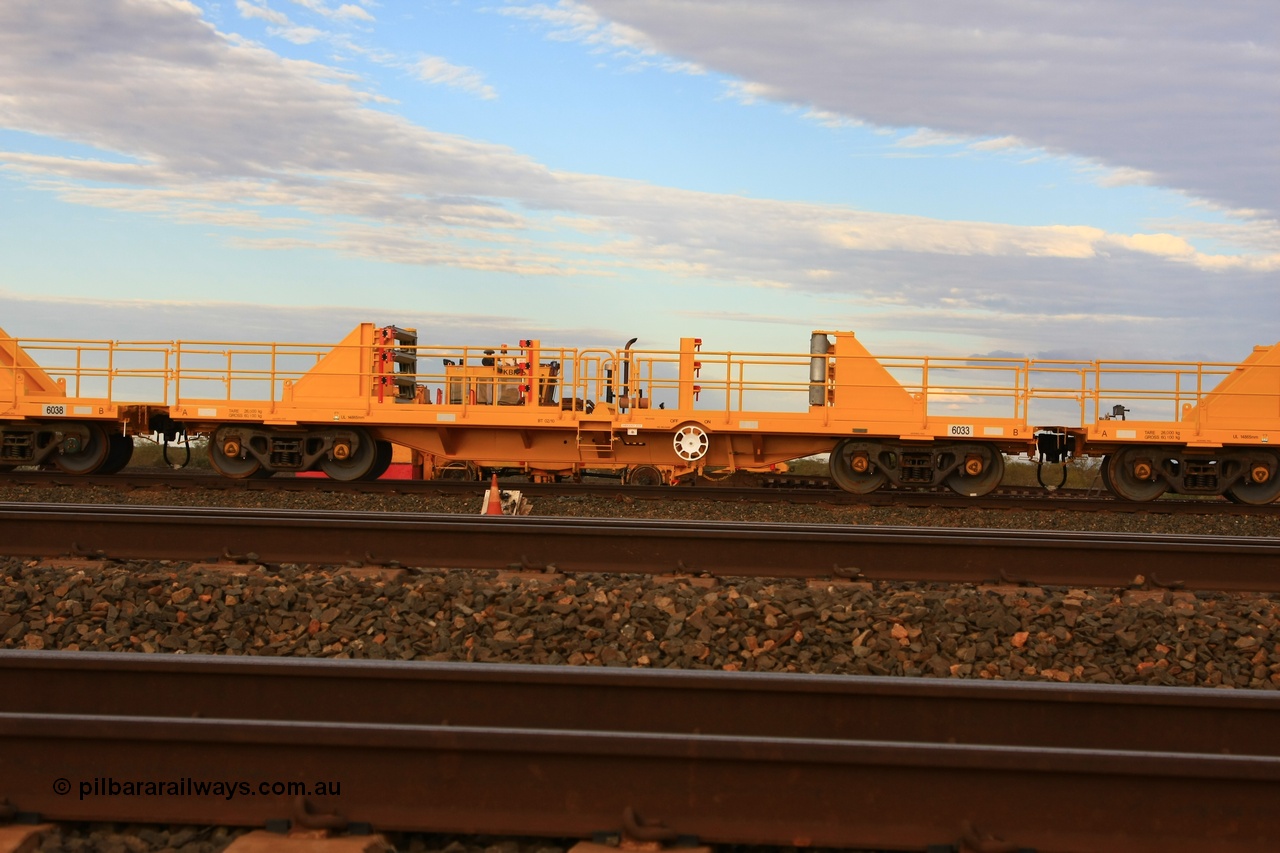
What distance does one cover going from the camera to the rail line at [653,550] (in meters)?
7.35

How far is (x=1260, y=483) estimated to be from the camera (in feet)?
48.4

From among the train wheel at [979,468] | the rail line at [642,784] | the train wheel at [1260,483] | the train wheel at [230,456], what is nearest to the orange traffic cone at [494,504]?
the train wheel at [230,456]

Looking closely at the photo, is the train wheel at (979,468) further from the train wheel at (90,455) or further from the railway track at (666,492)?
the train wheel at (90,455)

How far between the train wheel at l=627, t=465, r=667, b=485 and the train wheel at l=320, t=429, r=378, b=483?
4315 mm

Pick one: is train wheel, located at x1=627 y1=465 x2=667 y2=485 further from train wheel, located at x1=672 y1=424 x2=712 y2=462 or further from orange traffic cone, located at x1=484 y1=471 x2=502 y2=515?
orange traffic cone, located at x1=484 y1=471 x2=502 y2=515

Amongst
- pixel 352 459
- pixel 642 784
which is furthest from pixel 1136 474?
pixel 642 784

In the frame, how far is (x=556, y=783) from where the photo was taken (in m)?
3.40

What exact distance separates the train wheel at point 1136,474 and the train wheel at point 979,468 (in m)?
1.79

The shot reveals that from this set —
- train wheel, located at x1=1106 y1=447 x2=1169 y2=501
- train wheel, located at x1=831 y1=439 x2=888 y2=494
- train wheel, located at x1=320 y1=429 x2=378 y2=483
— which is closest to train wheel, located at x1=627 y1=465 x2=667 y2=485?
train wheel, located at x1=831 y1=439 x2=888 y2=494

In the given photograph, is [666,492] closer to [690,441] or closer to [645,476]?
[690,441]

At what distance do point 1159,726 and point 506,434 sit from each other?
474 inches

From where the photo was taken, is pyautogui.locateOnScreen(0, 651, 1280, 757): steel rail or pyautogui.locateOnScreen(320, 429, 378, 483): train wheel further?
pyautogui.locateOnScreen(320, 429, 378, 483): train wheel

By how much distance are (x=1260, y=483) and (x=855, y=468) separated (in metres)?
6.11

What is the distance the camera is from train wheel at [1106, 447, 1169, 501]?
14.7 metres
